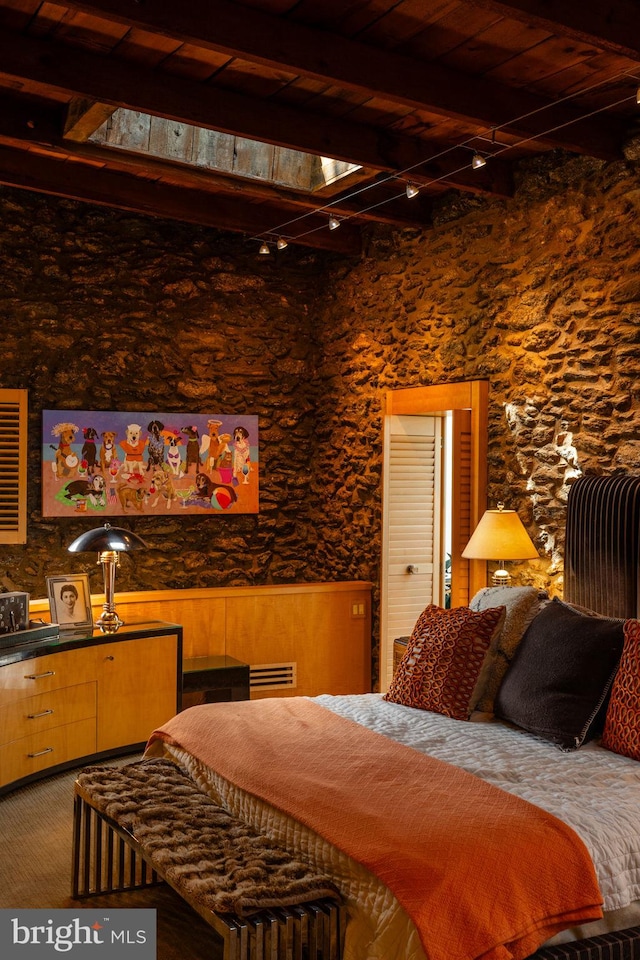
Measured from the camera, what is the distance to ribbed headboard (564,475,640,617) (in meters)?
4.38

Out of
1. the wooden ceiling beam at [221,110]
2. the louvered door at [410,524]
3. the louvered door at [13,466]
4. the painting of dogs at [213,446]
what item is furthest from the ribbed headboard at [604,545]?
the louvered door at [13,466]

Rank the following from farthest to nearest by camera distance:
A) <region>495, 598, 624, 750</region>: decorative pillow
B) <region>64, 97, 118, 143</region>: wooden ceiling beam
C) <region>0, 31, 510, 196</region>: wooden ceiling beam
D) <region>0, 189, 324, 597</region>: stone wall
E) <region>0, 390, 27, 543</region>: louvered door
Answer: <region>0, 189, 324, 597</region>: stone wall < <region>0, 390, 27, 543</region>: louvered door < <region>64, 97, 118, 143</region>: wooden ceiling beam < <region>0, 31, 510, 196</region>: wooden ceiling beam < <region>495, 598, 624, 750</region>: decorative pillow

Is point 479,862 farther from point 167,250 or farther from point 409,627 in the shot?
point 167,250

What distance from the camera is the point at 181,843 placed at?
2.87 meters

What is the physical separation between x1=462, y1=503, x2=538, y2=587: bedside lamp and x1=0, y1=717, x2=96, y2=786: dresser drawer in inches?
90.3

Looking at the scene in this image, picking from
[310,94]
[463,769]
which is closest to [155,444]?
[310,94]

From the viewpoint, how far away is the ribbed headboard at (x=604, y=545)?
438 cm

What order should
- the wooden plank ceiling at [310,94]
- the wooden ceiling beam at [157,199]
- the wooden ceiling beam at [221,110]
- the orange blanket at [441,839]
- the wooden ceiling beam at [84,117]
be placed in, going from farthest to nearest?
1. the wooden ceiling beam at [157,199]
2. the wooden ceiling beam at [84,117]
3. the wooden ceiling beam at [221,110]
4. the wooden plank ceiling at [310,94]
5. the orange blanket at [441,839]

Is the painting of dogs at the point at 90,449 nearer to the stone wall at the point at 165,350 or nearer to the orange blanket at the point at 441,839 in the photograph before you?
the stone wall at the point at 165,350

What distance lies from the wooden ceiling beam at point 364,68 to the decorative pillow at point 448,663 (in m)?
2.25

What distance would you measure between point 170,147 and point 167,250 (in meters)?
1.62

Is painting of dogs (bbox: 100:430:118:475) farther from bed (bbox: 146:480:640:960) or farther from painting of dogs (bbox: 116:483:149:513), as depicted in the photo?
bed (bbox: 146:480:640:960)

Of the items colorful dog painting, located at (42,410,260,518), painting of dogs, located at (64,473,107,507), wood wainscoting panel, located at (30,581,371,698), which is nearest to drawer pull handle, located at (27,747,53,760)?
wood wainscoting panel, located at (30,581,371,698)

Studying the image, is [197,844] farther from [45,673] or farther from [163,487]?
[163,487]
